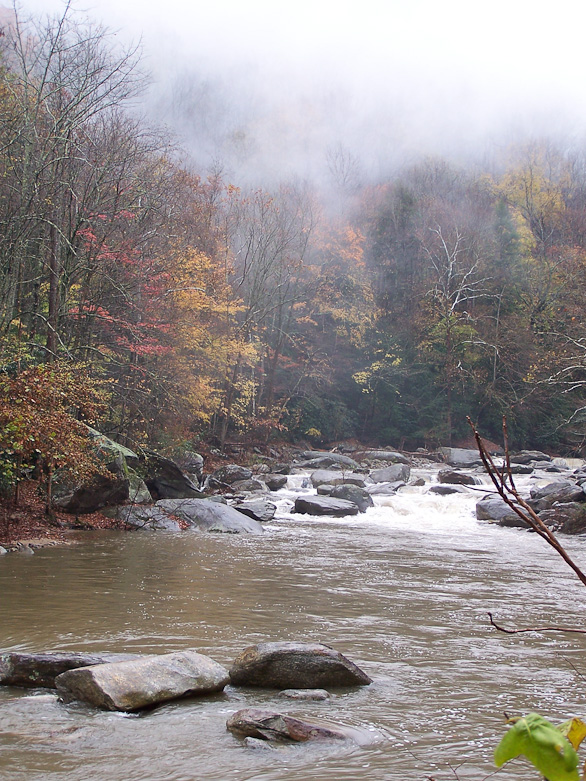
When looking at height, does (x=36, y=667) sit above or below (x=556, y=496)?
above

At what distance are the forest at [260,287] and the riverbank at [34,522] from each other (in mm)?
1122

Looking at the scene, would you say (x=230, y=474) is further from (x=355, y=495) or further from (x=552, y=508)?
(x=552, y=508)

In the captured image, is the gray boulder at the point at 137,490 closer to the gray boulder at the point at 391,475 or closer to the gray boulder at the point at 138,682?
the gray boulder at the point at 391,475

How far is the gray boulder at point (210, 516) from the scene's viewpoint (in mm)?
14016

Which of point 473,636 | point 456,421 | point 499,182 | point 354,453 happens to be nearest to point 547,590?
point 473,636

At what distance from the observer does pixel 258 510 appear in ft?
53.0

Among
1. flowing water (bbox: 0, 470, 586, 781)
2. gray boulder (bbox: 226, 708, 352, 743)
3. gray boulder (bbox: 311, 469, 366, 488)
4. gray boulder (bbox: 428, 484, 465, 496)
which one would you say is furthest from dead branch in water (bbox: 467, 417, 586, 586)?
gray boulder (bbox: 311, 469, 366, 488)

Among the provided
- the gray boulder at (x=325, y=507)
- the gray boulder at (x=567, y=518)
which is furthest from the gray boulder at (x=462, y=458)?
the gray boulder at (x=567, y=518)

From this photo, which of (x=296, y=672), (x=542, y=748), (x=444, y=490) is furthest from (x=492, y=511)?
(x=542, y=748)

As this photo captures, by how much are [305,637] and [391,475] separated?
16.5 metres

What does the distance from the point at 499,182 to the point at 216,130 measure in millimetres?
27316

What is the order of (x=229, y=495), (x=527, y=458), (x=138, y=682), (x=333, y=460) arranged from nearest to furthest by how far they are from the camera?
(x=138, y=682), (x=229, y=495), (x=333, y=460), (x=527, y=458)

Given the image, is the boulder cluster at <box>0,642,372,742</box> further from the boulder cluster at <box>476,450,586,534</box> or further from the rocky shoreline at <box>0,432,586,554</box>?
the boulder cluster at <box>476,450,586,534</box>

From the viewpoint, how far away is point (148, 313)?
18.6 m
